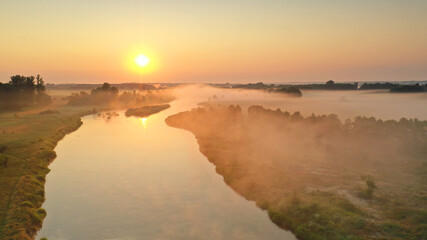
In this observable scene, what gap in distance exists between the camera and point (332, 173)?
4666 centimetres

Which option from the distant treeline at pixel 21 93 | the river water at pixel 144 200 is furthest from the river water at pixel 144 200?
the distant treeline at pixel 21 93

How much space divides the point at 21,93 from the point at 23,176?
4921 inches

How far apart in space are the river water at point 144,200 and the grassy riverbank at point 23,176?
1.54 m

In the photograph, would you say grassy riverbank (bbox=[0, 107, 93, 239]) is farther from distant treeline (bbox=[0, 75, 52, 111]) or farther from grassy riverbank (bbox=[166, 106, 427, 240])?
distant treeline (bbox=[0, 75, 52, 111])

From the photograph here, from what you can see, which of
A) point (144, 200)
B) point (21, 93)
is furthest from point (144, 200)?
point (21, 93)

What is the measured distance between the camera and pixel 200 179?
156ft

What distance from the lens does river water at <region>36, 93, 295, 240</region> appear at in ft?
98.8

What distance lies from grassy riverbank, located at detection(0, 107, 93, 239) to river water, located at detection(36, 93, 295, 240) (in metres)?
1.54

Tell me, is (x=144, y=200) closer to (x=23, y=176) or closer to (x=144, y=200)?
(x=144, y=200)

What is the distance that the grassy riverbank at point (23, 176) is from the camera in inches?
1179

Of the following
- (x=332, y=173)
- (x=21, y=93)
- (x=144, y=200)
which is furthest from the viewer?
(x=21, y=93)

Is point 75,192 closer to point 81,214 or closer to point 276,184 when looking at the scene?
point 81,214

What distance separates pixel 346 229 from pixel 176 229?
57.6 feet

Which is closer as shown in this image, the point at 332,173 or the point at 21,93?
the point at 332,173
